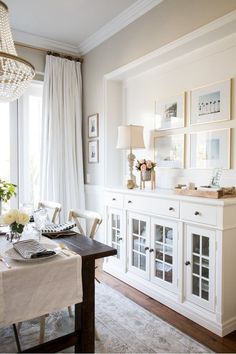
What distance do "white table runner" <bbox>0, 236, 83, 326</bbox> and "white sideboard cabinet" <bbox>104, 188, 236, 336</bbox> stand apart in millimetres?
1051

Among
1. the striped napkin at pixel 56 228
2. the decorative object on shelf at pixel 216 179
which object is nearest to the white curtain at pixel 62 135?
the striped napkin at pixel 56 228

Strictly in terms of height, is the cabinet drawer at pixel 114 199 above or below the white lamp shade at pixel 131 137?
below

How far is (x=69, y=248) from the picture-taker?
1.77 metres

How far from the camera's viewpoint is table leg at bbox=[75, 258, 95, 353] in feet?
5.58

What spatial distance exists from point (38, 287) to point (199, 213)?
130 centimetres

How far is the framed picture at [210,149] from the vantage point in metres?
2.46

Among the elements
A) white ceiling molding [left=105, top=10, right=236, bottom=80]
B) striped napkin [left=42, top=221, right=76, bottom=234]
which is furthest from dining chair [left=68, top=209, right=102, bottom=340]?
white ceiling molding [left=105, top=10, right=236, bottom=80]

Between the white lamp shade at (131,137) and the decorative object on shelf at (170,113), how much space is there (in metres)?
0.24

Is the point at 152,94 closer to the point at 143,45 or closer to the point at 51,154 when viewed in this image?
the point at 143,45

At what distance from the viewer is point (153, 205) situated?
2.63 metres

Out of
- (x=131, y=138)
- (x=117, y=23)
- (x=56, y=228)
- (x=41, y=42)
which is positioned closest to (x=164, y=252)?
(x=56, y=228)

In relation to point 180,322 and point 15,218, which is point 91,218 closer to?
point 15,218

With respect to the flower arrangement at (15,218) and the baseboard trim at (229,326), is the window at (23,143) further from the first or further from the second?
the baseboard trim at (229,326)

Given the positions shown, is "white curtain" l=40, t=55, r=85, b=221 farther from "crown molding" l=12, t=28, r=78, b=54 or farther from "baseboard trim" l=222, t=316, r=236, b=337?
"baseboard trim" l=222, t=316, r=236, b=337
